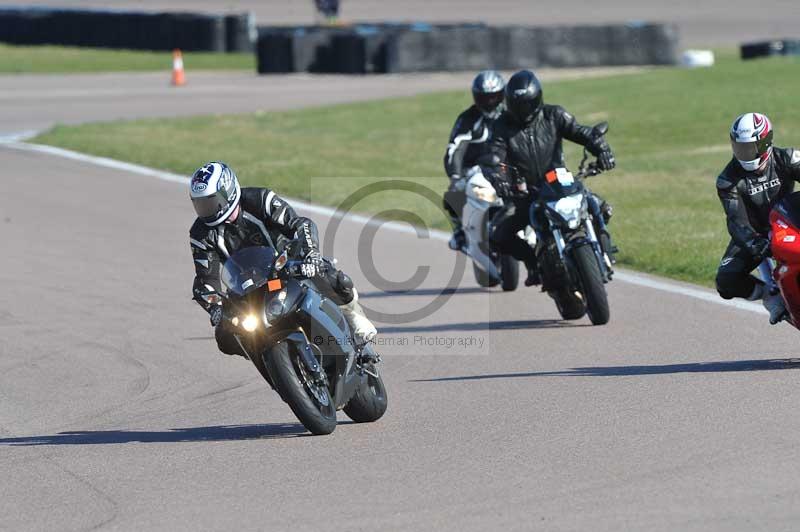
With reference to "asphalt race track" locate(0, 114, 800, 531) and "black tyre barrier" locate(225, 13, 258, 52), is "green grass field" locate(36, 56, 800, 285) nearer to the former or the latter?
"asphalt race track" locate(0, 114, 800, 531)

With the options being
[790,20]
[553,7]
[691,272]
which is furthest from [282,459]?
[553,7]

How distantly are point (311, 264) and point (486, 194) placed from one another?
15.3 ft

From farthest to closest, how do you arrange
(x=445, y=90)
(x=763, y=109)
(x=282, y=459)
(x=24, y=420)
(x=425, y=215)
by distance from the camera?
(x=445, y=90), (x=763, y=109), (x=425, y=215), (x=24, y=420), (x=282, y=459)

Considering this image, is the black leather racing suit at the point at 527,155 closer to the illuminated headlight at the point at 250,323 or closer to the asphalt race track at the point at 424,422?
the asphalt race track at the point at 424,422

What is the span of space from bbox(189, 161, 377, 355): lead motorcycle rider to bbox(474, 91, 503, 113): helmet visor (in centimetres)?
527

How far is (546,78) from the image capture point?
3244cm

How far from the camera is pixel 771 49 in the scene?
3269cm

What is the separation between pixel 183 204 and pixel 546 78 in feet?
52.3

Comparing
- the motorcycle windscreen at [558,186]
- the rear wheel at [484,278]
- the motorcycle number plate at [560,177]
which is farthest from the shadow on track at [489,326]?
the rear wheel at [484,278]

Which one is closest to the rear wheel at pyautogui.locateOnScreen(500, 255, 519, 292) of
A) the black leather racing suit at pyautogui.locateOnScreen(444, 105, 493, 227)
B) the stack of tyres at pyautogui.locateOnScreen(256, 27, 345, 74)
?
the black leather racing suit at pyautogui.locateOnScreen(444, 105, 493, 227)

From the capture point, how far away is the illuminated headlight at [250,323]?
7.45m

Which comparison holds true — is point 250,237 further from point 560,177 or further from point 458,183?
point 458,183

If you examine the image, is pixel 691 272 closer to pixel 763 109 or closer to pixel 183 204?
pixel 183 204

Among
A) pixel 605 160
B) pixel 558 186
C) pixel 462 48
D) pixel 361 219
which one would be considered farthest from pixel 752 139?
pixel 462 48
